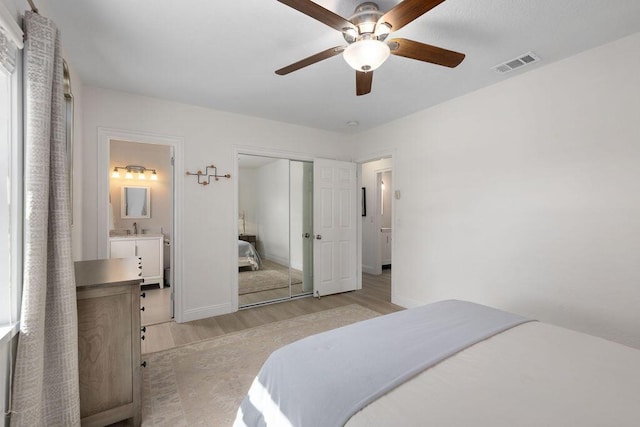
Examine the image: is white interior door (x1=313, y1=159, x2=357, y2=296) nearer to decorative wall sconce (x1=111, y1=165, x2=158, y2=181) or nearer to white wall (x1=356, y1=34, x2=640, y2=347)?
white wall (x1=356, y1=34, x2=640, y2=347)

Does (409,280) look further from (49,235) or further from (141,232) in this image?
(141,232)

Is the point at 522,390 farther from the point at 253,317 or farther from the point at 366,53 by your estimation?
the point at 253,317

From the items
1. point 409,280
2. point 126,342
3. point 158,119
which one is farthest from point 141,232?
point 409,280

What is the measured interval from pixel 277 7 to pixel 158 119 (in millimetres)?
2103

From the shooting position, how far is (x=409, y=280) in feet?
12.3

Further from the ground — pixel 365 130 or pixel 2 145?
pixel 365 130

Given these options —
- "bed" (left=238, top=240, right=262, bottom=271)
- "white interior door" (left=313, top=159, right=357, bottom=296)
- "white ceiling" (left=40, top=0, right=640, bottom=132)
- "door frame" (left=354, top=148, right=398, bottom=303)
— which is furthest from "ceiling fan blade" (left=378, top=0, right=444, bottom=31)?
"bed" (left=238, top=240, right=262, bottom=271)

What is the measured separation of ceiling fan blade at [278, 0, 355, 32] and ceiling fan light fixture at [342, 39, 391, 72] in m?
0.11

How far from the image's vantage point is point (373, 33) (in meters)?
1.65

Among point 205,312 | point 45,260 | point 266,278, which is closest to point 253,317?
point 205,312

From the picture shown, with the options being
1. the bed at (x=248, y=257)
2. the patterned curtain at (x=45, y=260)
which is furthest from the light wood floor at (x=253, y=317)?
the bed at (x=248, y=257)

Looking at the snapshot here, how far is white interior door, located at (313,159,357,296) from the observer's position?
166 inches

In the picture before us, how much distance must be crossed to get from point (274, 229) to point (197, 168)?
6.82 feet

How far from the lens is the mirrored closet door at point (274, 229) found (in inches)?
174
